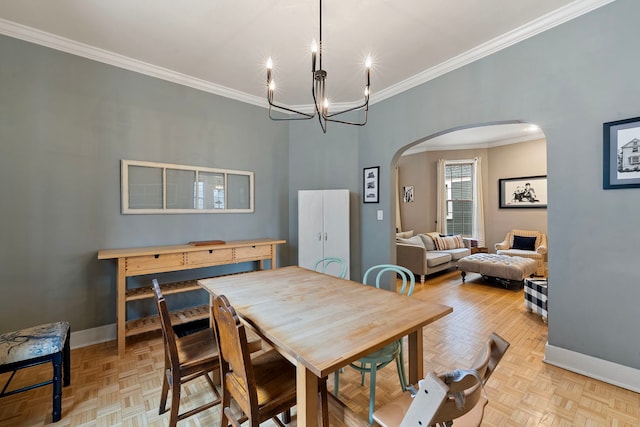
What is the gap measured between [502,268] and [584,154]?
2774 millimetres

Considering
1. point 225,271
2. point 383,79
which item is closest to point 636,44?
point 383,79

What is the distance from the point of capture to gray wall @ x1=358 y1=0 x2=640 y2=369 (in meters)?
1.95

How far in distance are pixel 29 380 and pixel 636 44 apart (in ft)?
16.6

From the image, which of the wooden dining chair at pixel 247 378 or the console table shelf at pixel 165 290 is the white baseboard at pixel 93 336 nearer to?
the console table shelf at pixel 165 290

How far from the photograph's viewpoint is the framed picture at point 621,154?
75.2 inches

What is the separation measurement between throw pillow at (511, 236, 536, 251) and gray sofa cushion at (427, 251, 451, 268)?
1.66 meters

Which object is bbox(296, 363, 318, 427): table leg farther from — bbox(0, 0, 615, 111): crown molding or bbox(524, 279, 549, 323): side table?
bbox(524, 279, 549, 323): side table

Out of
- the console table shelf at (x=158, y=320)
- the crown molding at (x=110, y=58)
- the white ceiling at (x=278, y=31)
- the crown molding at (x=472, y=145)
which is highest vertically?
the crown molding at (x=472, y=145)

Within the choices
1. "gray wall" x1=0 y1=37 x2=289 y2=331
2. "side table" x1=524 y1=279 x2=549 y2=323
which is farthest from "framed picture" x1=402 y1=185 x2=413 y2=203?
"gray wall" x1=0 y1=37 x2=289 y2=331

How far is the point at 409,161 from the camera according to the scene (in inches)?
286

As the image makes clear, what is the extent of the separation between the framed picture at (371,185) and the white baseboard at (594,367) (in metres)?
2.32

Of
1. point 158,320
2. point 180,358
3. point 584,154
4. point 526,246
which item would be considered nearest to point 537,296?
point 584,154

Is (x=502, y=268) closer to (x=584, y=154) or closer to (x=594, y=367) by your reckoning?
(x=594, y=367)

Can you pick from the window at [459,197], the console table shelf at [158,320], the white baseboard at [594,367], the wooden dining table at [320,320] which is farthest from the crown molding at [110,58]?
the window at [459,197]
